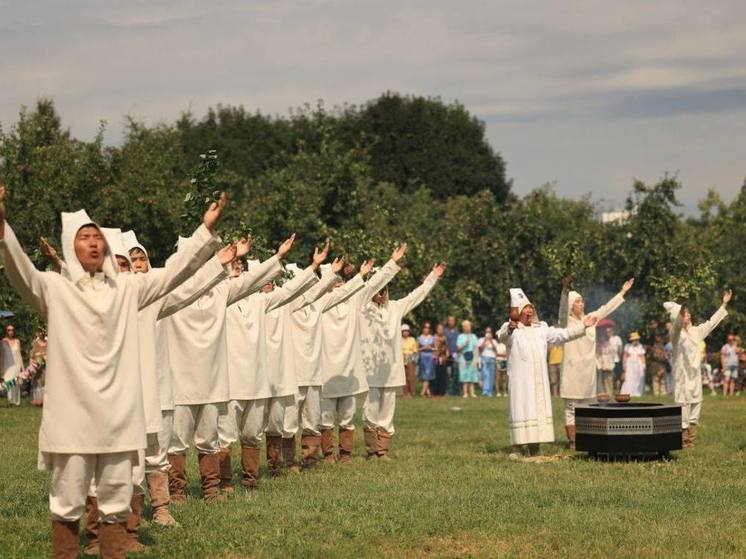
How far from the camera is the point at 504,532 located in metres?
12.4

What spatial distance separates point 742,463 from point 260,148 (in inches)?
2202

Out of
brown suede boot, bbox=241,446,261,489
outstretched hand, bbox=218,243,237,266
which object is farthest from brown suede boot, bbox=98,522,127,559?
brown suede boot, bbox=241,446,261,489

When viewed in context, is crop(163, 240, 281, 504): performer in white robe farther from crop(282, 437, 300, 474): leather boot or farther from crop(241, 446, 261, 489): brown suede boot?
crop(282, 437, 300, 474): leather boot

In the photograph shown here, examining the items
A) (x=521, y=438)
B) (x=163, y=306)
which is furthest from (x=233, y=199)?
(x=163, y=306)

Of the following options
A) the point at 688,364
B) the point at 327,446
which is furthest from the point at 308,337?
the point at 688,364

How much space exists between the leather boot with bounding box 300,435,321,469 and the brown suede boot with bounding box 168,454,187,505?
468 cm

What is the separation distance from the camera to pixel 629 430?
1958cm

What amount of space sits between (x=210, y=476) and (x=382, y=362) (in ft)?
21.9

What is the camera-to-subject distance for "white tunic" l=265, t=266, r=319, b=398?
57.4ft

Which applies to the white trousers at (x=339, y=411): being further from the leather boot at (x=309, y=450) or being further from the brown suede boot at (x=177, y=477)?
the brown suede boot at (x=177, y=477)

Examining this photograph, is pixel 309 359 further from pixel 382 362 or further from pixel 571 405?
pixel 571 405

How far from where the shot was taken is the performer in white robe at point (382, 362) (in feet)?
67.7

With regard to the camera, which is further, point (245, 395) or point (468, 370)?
point (468, 370)

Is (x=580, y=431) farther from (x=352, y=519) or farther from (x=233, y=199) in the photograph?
(x=233, y=199)
